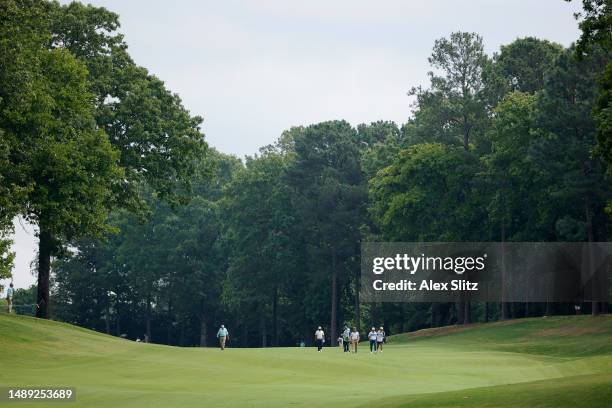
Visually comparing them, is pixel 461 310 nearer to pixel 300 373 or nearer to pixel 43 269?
pixel 43 269

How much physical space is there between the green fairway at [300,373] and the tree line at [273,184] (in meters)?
7.23

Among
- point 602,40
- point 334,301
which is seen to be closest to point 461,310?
point 334,301

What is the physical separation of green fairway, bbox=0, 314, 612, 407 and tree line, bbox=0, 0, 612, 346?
7232 millimetres

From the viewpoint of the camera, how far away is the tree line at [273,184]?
57688 mm

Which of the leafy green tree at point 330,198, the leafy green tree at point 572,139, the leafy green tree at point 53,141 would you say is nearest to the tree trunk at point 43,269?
the leafy green tree at point 53,141

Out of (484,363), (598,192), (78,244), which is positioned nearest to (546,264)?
(598,192)

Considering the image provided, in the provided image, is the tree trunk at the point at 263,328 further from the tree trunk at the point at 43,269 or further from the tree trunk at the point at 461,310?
the tree trunk at the point at 43,269

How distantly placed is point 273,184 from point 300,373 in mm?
83373

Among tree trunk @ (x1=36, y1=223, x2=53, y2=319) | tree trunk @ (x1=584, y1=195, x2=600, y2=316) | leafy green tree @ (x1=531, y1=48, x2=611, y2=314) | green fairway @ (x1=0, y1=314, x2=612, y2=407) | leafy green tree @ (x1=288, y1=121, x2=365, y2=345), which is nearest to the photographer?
green fairway @ (x1=0, y1=314, x2=612, y2=407)

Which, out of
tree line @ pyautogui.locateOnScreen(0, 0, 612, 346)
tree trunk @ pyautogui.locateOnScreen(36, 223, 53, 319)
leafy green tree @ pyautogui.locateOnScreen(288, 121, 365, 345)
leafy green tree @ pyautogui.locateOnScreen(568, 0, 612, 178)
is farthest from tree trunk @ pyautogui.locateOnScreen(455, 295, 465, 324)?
leafy green tree @ pyautogui.locateOnScreen(568, 0, 612, 178)

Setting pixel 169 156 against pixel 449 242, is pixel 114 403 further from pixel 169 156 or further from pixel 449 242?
pixel 449 242

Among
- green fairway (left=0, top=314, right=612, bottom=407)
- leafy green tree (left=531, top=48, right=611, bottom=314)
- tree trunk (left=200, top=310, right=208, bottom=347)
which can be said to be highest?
leafy green tree (left=531, top=48, right=611, bottom=314)

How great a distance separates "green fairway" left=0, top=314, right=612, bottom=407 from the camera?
3256 centimetres

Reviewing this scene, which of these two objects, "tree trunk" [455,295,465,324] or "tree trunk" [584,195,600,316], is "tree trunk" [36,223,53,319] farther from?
"tree trunk" [455,295,465,324]
